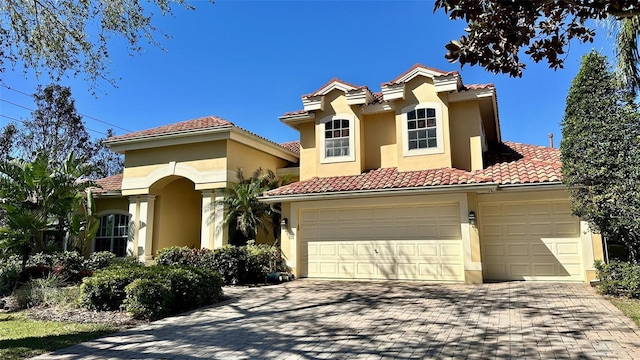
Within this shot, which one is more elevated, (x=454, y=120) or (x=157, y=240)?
(x=454, y=120)

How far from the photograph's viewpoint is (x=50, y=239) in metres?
18.6

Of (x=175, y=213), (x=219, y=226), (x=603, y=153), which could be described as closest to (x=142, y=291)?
(x=219, y=226)

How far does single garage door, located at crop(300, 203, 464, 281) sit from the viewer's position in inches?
511

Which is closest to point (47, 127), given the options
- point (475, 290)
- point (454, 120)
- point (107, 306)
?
point (107, 306)

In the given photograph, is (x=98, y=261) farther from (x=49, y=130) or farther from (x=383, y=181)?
(x=49, y=130)

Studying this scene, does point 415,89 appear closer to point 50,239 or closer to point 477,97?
point 477,97

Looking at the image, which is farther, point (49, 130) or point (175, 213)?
point (49, 130)

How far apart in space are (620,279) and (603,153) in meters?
3.08

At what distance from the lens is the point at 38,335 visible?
295 inches

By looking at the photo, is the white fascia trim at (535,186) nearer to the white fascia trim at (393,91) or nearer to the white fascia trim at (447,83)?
the white fascia trim at (447,83)

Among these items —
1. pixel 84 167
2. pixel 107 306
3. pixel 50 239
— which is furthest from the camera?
pixel 50 239

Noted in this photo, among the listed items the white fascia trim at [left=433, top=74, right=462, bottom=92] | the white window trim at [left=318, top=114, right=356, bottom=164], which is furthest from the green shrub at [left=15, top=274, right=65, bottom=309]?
the white fascia trim at [left=433, top=74, right=462, bottom=92]

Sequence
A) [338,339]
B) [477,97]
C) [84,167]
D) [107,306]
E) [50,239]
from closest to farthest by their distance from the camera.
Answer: [338,339]
[107,306]
[477,97]
[84,167]
[50,239]

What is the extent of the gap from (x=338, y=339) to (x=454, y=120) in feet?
34.4
